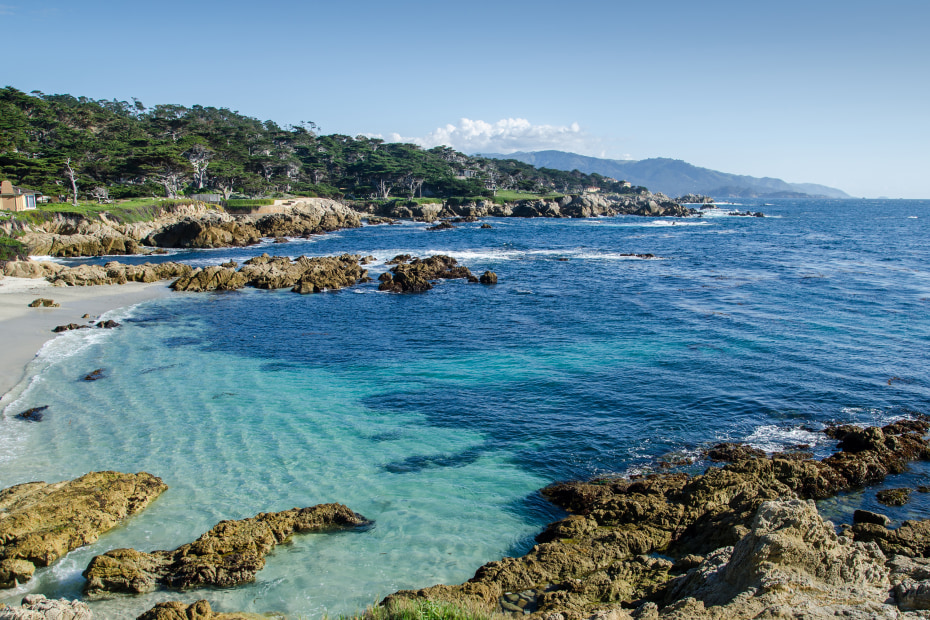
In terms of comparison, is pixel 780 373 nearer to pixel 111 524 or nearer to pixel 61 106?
pixel 111 524

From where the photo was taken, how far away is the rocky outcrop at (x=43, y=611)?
7.00m

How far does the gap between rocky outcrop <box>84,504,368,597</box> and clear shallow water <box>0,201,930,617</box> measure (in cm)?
27

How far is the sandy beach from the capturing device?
2220 cm

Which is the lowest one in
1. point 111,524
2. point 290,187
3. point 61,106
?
point 111,524

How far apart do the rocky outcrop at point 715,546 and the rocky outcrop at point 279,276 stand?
101 ft

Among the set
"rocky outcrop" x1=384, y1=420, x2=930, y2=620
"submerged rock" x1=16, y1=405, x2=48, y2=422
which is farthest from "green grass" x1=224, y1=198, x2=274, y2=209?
"rocky outcrop" x1=384, y1=420, x2=930, y2=620

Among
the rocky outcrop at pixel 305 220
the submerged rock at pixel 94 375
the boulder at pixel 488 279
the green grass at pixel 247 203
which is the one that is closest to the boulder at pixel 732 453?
the submerged rock at pixel 94 375

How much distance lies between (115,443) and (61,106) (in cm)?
9987

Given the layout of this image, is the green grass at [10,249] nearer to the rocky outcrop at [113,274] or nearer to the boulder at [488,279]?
the rocky outcrop at [113,274]

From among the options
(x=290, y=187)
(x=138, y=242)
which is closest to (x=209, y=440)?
(x=138, y=242)

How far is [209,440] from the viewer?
51.3 feet

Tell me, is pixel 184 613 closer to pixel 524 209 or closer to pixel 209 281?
pixel 209 281

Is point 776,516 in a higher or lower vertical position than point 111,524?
higher

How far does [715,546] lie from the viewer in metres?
10.1
